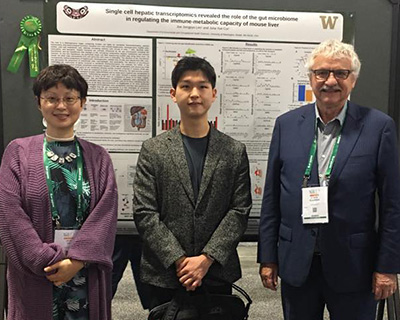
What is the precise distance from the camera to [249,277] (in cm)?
400

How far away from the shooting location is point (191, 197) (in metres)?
1.80

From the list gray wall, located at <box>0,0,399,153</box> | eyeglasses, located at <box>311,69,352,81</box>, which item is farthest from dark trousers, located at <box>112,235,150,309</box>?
eyeglasses, located at <box>311,69,352,81</box>

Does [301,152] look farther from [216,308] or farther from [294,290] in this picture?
[216,308]

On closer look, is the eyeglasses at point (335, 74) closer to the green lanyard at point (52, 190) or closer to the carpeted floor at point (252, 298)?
the green lanyard at point (52, 190)

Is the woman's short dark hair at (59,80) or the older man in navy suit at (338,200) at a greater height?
the woman's short dark hair at (59,80)

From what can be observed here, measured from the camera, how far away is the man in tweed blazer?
178 cm

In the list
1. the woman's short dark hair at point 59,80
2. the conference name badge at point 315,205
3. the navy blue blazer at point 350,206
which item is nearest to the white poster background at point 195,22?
the woman's short dark hair at point 59,80

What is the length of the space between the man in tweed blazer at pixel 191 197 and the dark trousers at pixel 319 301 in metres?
0.26

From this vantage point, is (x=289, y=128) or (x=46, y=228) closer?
(x=46, y=228)

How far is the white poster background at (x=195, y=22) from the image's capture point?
87.2 inches

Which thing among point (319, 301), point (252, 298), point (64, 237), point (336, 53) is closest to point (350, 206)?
point (319, 301)

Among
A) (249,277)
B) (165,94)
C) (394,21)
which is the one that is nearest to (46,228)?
A: (165,94)

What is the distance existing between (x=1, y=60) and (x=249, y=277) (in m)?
2.77

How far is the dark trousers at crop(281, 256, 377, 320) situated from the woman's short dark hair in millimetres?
1152
